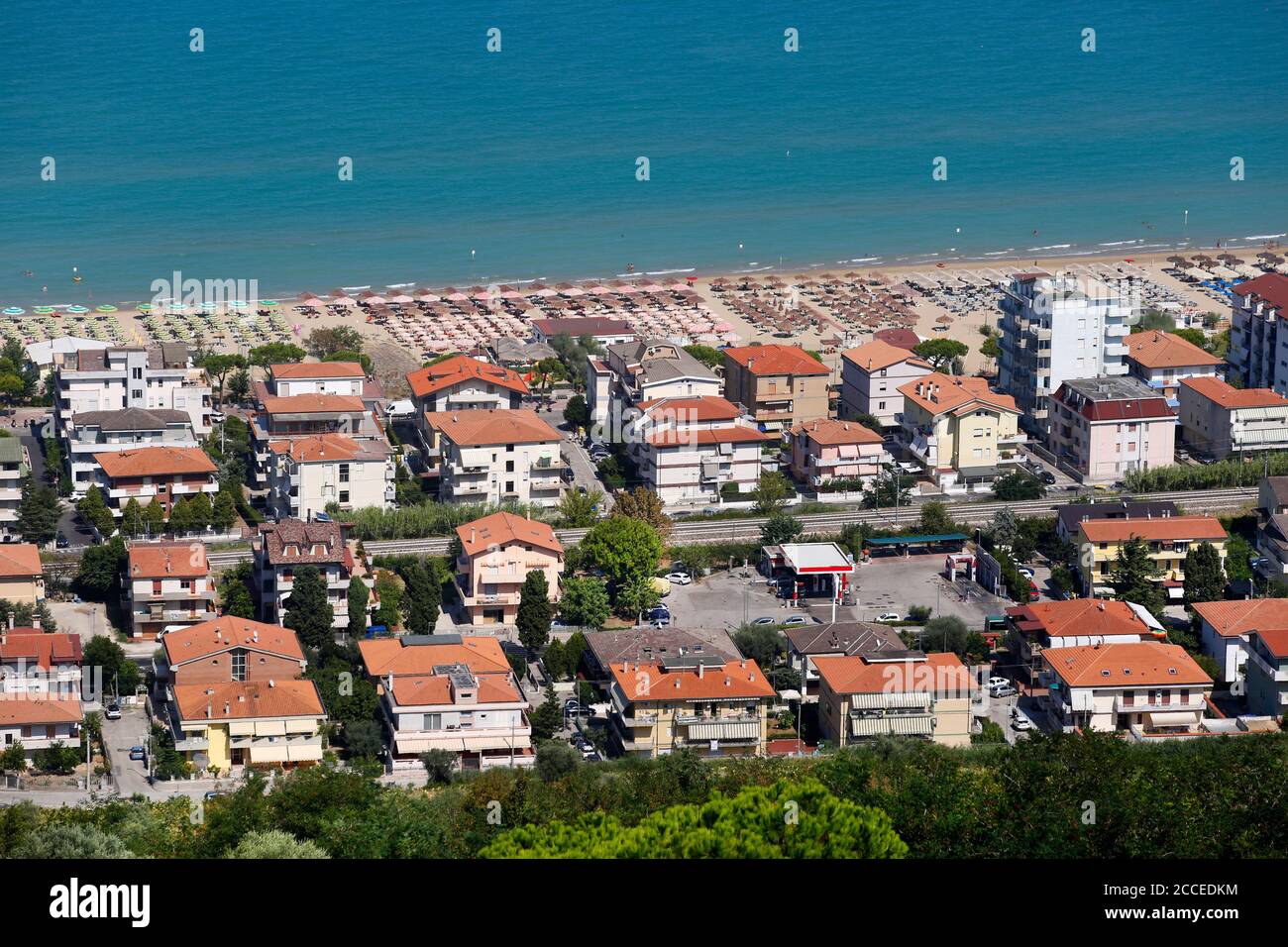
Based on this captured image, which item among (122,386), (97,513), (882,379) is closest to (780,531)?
(882,379)

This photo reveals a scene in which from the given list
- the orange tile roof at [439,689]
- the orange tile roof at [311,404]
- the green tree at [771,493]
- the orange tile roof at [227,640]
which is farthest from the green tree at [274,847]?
the orange tile roof at [311,404]

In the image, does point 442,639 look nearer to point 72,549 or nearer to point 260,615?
point 260,615

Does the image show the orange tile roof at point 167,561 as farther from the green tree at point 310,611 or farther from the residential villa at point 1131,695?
the residential villa at point 1131,695

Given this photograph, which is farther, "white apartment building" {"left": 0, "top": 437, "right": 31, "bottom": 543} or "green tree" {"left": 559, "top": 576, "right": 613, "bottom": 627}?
"white apartment building" {"left": 0, "top": 437, "right": 31, "bottom": 543}

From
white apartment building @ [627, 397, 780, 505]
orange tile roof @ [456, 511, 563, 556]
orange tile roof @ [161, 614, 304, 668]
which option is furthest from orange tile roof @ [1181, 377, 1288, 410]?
orange tile roof @ [161, 614, 304, 668]

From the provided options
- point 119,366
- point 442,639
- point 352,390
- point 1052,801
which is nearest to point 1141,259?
point 352,390

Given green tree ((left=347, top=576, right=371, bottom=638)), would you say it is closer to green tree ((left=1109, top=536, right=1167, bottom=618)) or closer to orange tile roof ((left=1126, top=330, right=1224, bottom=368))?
green tree ((left=1109, top=536, right=1167, bottom=618))

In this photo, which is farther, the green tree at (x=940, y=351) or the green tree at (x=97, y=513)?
the green tree at (x=940, y=351)
